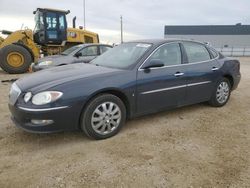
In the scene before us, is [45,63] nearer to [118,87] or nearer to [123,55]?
[123,55]

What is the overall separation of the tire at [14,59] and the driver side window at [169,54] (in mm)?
8635

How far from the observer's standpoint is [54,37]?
42.3 feet

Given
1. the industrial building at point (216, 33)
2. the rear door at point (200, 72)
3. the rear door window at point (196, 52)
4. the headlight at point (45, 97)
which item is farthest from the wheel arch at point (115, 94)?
the industrial building at point (216, 33)

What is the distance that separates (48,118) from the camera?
3.53 m

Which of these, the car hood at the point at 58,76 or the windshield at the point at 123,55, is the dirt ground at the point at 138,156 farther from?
the windshield at the point at 123,55

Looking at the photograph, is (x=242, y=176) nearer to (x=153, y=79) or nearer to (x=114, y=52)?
(x=153, y=79)

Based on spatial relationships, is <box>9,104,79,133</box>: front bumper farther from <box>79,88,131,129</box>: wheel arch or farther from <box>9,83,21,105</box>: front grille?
<box>79,88,131,129</box>: wheel arch

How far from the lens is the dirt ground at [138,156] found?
2947 mm

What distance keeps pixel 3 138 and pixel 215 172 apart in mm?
3019

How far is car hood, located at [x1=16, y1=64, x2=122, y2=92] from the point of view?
373cm

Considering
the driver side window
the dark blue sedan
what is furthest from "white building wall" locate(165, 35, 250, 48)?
the driver side window

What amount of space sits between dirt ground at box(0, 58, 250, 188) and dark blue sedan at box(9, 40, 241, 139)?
310 mm

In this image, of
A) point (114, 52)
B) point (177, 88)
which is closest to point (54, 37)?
point (114, 52)

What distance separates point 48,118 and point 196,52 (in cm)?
320
